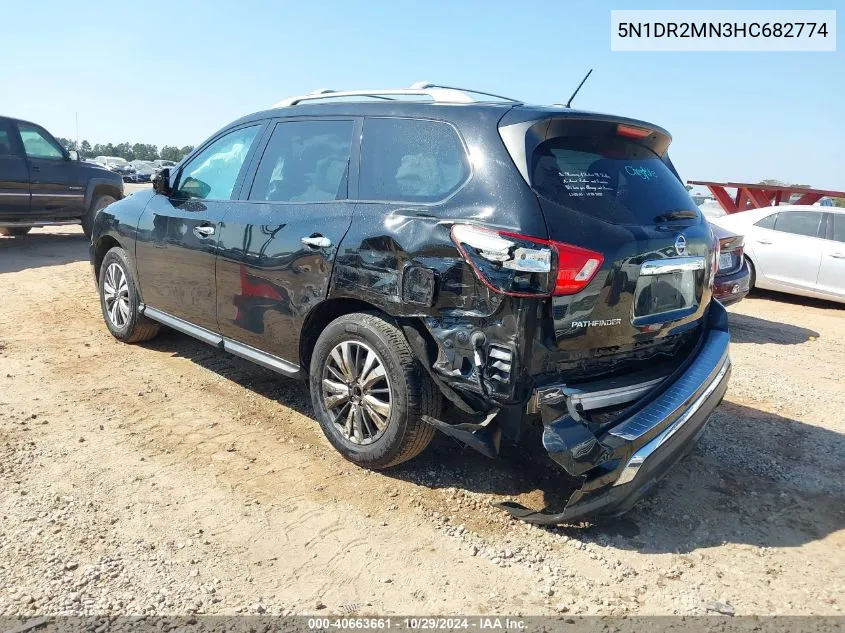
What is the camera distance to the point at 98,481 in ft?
11.3

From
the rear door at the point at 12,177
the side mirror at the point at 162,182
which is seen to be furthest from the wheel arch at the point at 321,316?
the rear door at the point at 12,177

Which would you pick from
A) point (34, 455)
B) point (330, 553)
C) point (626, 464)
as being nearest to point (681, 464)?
point (626, 464)

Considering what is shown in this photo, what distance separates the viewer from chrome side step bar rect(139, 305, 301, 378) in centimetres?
405

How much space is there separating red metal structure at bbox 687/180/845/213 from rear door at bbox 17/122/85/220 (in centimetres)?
1193

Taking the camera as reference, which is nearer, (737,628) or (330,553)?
(737,628)

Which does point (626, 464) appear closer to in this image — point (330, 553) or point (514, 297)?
point (514, 297)

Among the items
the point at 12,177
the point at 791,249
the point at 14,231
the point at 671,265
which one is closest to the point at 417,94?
the point at 671,265

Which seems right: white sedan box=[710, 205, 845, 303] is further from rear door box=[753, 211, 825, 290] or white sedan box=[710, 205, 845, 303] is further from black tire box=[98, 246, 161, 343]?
black tire box=[98, 246, 161, 343]

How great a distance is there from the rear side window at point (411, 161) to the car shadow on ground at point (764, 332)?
4.95 meters

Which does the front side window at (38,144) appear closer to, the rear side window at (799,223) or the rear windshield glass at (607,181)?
the rear windshield glass at (607,181)

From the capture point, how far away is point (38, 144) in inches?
417

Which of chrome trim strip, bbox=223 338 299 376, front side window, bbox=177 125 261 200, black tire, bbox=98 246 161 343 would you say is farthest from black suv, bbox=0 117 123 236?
chrome trim strip, bbox=223 338 299 376

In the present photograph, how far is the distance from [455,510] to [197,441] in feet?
5.41

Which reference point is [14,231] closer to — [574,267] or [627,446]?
[574,267]
